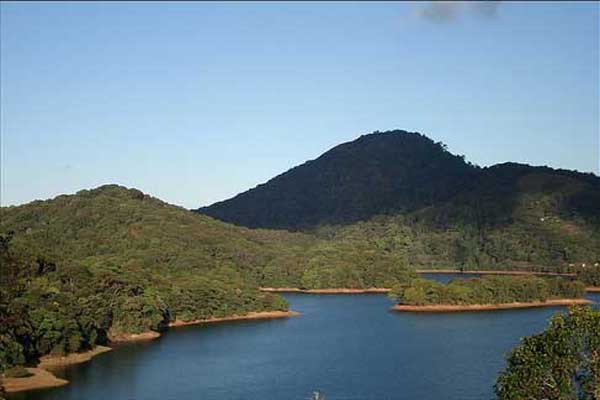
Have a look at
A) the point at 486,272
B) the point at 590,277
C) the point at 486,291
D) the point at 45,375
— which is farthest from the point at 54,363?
the point at 486,272

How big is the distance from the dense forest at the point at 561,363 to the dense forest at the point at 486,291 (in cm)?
6617

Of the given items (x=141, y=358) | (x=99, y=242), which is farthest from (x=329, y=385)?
(x=99, y=242)

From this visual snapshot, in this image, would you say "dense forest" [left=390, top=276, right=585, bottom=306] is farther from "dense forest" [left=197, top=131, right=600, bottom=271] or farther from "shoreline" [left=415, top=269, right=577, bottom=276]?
"dense forest" [left=197, top=131, right=600, bottom=271]

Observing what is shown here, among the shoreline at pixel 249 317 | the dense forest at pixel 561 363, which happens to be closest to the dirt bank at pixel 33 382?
the shoreline at pixel 249 317

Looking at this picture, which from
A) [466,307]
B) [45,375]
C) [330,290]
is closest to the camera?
[45,375]

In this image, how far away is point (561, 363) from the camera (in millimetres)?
22703

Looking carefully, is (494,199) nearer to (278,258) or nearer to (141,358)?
(278,258)

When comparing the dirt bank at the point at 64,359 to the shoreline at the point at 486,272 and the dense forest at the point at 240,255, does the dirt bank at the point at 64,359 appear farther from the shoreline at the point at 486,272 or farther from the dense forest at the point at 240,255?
the shoreline at the point at 486,272

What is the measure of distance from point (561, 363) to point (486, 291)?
230 feet

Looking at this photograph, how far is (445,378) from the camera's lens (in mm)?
48125

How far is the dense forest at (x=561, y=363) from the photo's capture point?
22391 millimetres

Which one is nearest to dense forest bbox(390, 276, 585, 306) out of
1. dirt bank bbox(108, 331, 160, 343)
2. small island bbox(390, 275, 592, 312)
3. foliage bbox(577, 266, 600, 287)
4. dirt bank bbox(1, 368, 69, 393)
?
small island bbox(390, 275, 592, 312)

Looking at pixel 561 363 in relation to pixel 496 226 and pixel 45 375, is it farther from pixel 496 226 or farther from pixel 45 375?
pixel 496 226

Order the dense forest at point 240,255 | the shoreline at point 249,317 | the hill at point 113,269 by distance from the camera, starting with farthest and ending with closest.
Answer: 1. the shoreline at point 249,317
2. the dense forest at point 240,255
3. the hill at point 113,269
